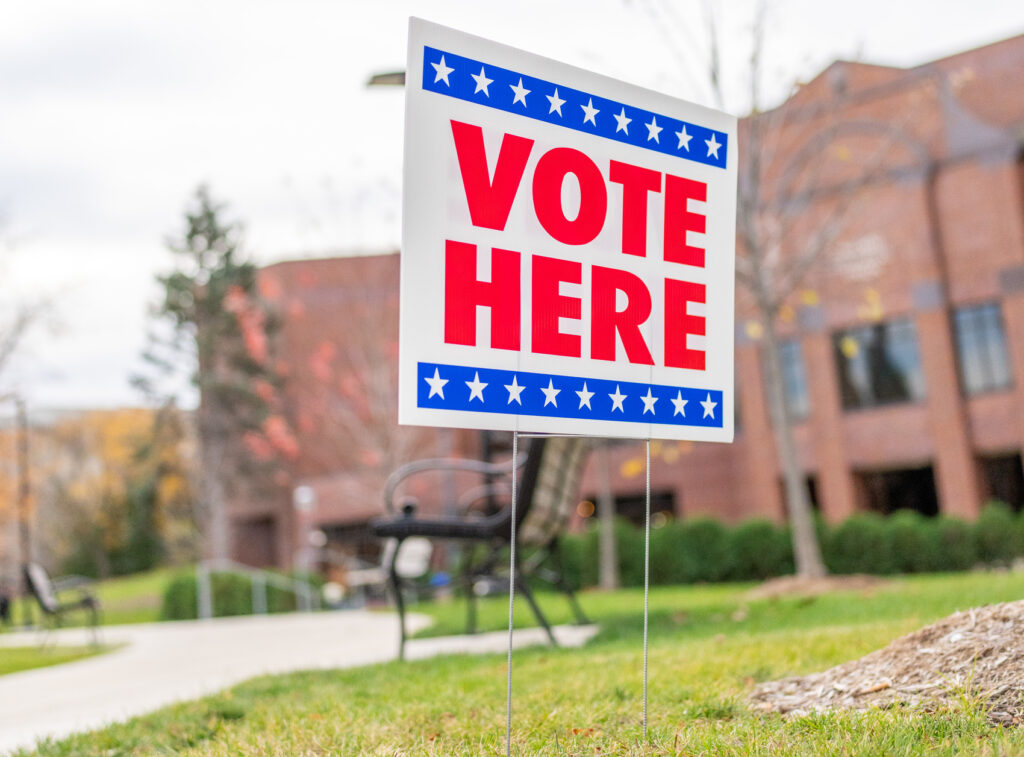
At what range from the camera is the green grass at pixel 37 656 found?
8062 millimetres

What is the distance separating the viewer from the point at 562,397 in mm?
2896

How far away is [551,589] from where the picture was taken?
14.6 m

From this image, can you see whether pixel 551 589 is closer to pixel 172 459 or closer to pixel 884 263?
pixel 884 263

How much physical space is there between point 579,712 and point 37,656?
7663 mm

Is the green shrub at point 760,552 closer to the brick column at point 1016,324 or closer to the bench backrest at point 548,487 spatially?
the bench backrest at point 548,487

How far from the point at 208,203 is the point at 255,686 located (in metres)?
34.6

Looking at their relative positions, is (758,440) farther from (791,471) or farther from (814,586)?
(814,586)

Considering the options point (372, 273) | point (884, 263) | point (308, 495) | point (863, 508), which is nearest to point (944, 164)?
point (884, 263)

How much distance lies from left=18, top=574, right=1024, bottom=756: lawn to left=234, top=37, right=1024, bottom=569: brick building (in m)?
18.1

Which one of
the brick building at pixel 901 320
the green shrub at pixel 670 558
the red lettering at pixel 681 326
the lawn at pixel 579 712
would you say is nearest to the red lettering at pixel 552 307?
the red lettering at pixel 681 326

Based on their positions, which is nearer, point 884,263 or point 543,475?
point 543,475

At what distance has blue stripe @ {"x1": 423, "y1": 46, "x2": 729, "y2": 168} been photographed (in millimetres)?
2834

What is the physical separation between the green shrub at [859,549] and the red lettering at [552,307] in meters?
13.4

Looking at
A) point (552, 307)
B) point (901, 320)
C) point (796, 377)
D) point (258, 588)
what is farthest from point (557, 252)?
point (796, 377)
